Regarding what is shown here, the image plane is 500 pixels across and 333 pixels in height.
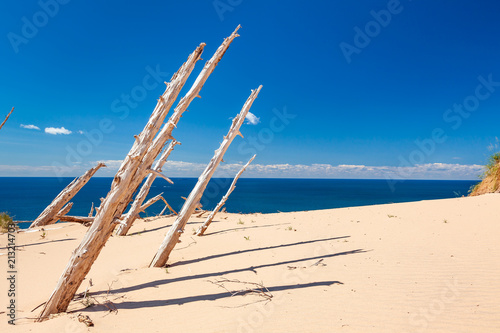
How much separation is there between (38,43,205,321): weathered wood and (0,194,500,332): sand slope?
0.34m

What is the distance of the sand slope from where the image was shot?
3510 mm

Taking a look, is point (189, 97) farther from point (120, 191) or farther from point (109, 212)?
point (109, 212)

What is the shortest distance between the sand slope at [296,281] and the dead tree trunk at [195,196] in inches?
16.3

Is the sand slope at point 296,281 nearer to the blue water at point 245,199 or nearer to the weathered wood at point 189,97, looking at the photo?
the weathered wood at point 189,97

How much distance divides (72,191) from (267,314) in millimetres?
7916

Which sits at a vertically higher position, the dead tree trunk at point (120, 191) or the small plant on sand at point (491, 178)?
the small plant on sand at point (491, 178)

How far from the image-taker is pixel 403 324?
340cm

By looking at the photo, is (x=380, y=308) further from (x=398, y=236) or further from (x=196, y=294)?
(x=398, y=236)

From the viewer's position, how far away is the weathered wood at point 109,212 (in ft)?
12.3

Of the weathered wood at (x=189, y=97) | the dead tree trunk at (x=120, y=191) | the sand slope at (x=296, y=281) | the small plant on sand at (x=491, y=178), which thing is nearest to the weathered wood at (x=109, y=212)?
the dead tree trunk at (x=120, y=191)

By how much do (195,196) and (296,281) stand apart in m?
3.28

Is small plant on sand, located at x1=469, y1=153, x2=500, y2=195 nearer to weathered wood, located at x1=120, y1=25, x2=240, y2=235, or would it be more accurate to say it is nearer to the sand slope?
the sand slope

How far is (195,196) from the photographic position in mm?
6785

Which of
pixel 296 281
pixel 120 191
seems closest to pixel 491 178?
pixel 296 281
